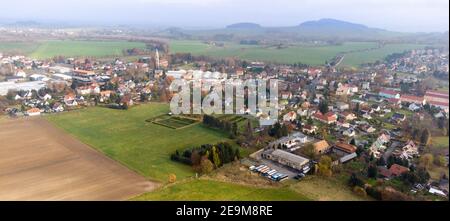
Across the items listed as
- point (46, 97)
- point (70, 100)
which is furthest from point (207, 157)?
point (46, 97)

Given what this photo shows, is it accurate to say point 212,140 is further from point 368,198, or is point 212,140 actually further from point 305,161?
Result: point 368,198

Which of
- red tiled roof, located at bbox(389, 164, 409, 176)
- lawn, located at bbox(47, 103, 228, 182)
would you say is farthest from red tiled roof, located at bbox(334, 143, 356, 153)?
lawn, located at bbox(47, 103, 228, 182)

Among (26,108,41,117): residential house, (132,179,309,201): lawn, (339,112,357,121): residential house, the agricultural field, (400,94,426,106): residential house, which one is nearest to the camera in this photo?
(132,179,309,201): lawn

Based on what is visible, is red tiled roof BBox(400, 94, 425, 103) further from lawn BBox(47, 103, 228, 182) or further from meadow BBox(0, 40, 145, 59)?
meadow BBox(0, 40, 145, 59)

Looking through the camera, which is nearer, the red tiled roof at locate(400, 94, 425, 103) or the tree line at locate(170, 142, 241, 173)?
the tree line at locate(170, 142, 241, 173)

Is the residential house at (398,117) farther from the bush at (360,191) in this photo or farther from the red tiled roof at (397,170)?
the bush at (360,191)

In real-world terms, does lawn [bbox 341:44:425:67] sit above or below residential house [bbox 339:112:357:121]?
above

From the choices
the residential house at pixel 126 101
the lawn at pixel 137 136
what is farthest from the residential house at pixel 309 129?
the residential house at pixel 126 101
